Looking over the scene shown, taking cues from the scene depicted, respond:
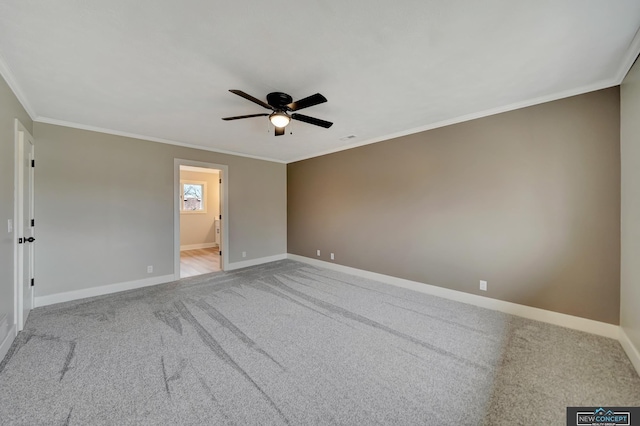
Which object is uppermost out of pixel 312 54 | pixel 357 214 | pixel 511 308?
pixel 312 54

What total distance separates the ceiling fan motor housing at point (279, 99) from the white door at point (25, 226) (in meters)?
2.73

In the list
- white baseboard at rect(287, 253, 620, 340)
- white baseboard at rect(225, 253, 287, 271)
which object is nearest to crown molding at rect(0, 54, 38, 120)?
white baseboard at rect(225, 253, 287, 271)

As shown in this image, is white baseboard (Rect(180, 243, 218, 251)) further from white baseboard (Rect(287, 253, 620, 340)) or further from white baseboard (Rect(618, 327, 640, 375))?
white baseboard (Rect(618, 327, 640, 375))

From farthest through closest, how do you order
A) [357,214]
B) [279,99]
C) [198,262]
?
[198,262] → [357,214] → [279,99]

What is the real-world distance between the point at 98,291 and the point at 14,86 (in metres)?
2.74

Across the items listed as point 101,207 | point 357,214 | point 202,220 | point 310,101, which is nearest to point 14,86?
point 101,207

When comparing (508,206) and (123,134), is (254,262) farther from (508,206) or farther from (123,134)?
(508,206)

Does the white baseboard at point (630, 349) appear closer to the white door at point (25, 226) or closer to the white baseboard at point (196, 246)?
the white door at point (25, 226)

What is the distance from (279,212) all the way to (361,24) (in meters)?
4.73

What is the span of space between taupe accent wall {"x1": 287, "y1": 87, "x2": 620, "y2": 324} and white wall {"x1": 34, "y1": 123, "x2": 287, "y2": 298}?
349cm

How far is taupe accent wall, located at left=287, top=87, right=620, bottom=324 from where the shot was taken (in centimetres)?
244

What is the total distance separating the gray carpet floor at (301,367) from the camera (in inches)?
60.2

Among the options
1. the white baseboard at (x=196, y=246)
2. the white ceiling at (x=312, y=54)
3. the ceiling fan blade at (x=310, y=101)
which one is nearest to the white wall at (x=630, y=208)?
the white ceiling at (x=312, y=54)

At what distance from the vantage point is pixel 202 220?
780 centimetres
